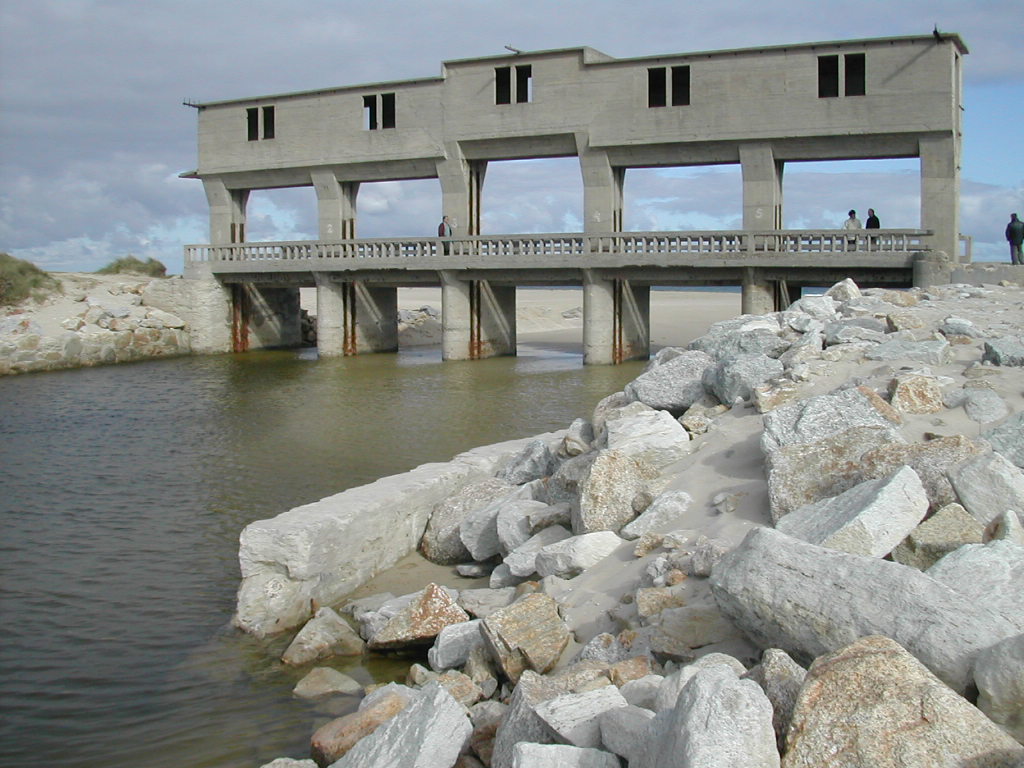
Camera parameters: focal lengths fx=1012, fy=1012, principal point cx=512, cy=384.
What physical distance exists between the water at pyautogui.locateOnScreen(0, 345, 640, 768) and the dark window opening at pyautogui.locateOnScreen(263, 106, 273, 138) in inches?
455

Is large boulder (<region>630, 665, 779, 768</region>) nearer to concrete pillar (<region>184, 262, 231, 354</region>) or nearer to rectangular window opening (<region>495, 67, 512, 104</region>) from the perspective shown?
rectangular window opening (<region>495, 67, 512, 104</region>)

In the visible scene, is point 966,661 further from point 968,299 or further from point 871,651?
point 968,299

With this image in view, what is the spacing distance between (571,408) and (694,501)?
13.0 meters

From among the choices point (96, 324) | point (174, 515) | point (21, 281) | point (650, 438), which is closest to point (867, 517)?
point (650, 438)

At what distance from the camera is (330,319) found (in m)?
34.0

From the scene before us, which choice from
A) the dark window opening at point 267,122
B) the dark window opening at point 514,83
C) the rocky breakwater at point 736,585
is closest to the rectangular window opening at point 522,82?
the dark window opening at point 514,83

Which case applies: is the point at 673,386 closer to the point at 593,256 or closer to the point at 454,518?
the point at 454,518

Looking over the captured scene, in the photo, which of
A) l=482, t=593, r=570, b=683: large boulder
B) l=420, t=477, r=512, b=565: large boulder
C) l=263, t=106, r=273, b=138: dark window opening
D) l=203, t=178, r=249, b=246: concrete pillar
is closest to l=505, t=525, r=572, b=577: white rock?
l=420, t=477, r=512, b=565: large boulder

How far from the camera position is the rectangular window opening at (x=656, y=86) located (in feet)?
95.8

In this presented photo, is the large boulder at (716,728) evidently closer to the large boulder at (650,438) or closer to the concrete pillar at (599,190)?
the large boulder at (650,438)

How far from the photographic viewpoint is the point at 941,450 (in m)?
6.67

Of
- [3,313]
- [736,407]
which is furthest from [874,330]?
[3,313]

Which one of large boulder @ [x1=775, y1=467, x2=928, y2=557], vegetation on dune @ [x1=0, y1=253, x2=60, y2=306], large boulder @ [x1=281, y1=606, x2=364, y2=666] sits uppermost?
vegetation on dune @ [x1=0, y1=253, x2=60, y2=306]

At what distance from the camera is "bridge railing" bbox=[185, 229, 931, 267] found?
2559 centimetres
